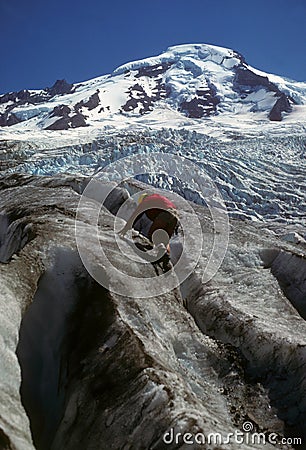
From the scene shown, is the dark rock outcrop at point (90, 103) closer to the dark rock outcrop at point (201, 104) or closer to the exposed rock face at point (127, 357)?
the dark rock outcrop at point (201, 104)

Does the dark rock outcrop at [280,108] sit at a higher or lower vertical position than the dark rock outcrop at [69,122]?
higher

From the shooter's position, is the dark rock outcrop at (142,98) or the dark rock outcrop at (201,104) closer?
the dark rock outcrop at (201,104)

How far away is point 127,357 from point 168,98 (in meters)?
170

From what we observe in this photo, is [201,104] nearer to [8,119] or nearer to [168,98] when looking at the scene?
[168,98]

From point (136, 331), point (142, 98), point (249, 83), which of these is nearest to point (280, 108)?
point (249, 83)

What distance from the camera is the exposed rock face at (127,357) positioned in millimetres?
5129

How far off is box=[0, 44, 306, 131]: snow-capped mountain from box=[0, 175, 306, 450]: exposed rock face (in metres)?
132

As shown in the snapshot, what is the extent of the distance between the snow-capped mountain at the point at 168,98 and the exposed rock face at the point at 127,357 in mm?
131924

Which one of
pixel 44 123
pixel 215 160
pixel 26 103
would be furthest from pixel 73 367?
pixel 26 103

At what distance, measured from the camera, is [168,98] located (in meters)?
169

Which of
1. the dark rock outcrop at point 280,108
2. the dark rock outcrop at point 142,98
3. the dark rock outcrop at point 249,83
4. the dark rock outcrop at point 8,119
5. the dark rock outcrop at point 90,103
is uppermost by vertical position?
the dark rock outcrop at point 249,83

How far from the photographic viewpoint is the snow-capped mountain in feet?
480

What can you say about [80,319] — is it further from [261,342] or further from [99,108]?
[99,108]

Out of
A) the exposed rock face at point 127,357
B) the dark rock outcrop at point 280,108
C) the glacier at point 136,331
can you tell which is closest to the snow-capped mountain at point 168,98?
the dark rock outcrop at point 280,108
